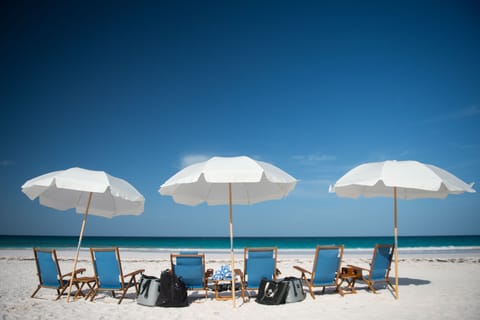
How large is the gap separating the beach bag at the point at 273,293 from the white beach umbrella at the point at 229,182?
20.2 inches

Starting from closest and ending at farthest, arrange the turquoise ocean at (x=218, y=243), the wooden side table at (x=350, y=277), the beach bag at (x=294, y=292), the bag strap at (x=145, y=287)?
the bag strap at (x=145, y=287)
the beach bag at (x=294, y=292)
the wooden side table at (x=350, y=277)
the turquoise ocean at (x=218, y=243)

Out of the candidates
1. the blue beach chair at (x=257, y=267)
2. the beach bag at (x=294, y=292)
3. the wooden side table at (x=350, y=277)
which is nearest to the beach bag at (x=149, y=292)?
the blue beach chair at (x=257, y=267)

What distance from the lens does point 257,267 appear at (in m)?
5.46

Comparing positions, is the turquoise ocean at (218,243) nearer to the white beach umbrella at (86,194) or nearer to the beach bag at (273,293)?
the white beach umbrella at (86,194)

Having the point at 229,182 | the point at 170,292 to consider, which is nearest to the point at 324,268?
the point at 229,182

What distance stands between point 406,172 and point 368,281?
2113mm

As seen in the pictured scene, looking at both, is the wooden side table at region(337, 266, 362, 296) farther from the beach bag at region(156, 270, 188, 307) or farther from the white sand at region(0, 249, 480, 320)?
the beach bag at region(156, 270, 188, 307)

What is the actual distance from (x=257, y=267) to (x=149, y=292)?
5.81 ft

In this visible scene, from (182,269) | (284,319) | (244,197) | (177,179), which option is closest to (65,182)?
(177,179)

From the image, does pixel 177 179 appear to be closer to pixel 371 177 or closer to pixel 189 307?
pixel 189 307

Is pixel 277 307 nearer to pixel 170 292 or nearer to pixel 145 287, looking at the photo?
pixel 170 292

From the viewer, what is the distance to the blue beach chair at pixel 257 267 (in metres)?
5.44

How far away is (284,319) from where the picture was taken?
4.46 meters

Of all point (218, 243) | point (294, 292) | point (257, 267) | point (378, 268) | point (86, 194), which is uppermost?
point (86, 194)
